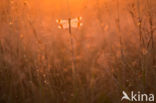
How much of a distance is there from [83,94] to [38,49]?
20.4 inches

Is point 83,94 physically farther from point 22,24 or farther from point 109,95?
point 22,24

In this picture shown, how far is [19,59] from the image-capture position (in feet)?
6.15

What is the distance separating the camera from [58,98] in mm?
1661

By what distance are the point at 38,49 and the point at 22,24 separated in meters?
0.50

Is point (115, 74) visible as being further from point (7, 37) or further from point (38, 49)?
point (7, 37)

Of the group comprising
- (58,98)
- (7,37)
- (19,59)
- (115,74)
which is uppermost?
(7,37)

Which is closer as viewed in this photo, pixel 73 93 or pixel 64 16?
pixel 73 93

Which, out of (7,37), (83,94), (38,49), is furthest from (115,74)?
(7,37)

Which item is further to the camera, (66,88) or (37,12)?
(37,12)

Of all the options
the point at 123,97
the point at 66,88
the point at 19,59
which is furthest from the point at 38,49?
the point at 123,97

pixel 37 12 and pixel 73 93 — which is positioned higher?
pixel 37 12

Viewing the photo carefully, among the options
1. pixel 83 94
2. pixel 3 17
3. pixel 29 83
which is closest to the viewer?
pixel 83 94

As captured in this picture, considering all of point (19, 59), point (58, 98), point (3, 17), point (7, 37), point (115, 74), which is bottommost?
point (58, 98)

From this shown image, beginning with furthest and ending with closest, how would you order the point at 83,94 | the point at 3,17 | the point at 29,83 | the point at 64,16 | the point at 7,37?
the point at 64,16
the point at 3,17
the point at 7,37
the point at 29,83
the point at 83,94
